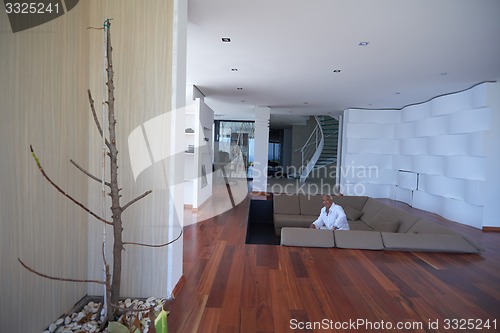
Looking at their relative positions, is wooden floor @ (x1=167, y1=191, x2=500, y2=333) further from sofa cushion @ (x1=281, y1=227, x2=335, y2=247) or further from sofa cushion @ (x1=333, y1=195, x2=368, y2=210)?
sofa cushion @ (x1=333, y1=195, x2=368, y2=210)

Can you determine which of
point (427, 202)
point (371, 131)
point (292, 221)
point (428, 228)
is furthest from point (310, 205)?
point (371, 131)

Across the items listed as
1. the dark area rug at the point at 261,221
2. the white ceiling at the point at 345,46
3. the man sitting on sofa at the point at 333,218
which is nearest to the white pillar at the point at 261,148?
the dark area rug at the point at 261,221

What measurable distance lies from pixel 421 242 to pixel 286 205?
3.02 meters

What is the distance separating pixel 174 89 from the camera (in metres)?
2.31

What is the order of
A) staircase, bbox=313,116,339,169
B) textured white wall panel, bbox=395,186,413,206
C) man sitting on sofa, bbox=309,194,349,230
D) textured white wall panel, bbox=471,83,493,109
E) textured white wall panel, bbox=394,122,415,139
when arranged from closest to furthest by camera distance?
1. man sitting on sofa, bbox=309,194,349,230
2. textured white wall panel, bbox=471,83,493,109
3. textured white wall panel, bbox=394,122,415,139
4. textured white wall panel, bbox=395,186,413,206
5. staircase, bbox=313,116,339,169

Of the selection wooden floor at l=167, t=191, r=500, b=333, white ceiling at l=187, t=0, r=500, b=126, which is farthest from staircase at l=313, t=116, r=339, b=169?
wooden floor at l=167, t=191, r=500, b=333

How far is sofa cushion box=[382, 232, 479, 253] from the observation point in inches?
133

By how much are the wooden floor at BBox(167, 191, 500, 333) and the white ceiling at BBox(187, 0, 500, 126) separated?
276 centimetres

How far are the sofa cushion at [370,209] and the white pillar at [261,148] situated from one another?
3929 mm

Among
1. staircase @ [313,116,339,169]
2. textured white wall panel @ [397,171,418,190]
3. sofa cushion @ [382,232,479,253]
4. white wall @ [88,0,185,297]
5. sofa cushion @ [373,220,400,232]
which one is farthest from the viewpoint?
staircase @ [313,116,339,169]

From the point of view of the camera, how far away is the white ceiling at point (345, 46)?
2961 mm

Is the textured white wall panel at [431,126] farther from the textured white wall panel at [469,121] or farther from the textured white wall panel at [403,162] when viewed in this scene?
the textured white wall panel at [403,162]

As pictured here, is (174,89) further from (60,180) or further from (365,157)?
(365,157)

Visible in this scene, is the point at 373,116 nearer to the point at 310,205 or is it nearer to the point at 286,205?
the point at 310,205
